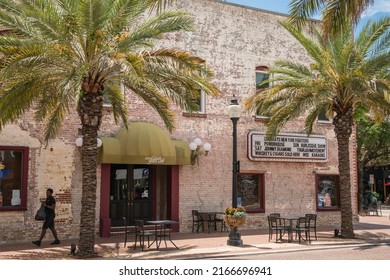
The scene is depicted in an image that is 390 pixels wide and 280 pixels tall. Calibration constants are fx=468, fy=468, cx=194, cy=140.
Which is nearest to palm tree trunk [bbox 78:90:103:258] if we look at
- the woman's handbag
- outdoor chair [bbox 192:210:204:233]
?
the woman's handbag

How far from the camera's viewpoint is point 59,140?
16.7 meters

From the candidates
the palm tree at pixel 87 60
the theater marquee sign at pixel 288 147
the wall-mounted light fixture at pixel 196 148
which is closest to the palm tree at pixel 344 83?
the theater marquee sign at pixel 288 147

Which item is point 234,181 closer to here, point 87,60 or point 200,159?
point 200,159

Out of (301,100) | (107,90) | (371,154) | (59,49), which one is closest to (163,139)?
(107,90)

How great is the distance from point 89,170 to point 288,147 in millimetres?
10977

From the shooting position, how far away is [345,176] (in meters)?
17.2

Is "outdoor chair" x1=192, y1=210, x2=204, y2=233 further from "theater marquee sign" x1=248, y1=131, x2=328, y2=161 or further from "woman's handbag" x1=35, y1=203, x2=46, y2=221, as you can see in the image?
"woman's handbag" x1=35, y1=203, x2=46, y2=221

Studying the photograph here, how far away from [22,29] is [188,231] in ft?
33.5

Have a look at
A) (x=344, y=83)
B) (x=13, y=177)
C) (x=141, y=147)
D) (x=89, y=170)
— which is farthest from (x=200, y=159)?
(x=13, y=177)

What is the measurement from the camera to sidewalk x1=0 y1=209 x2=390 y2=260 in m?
12.8

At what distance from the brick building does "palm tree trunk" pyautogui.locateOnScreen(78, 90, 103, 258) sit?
12.1 feet

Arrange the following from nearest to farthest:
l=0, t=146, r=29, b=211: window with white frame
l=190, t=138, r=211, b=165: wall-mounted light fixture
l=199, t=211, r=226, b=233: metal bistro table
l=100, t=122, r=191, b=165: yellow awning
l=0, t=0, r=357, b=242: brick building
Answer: l=0, t=146, r=29, b=211: window with white frame → l=0, t=0, r=357, b=242: brick building → l=100, t=122, r=191, b=165: yellow awning → l=190, t=138, r=211, b=165: wall-mounted light fixture → l=199, t=211, r=226, b=233: metal bistro table

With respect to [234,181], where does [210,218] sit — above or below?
below

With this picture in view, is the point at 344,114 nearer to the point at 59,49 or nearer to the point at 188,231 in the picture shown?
the point at 188,231
